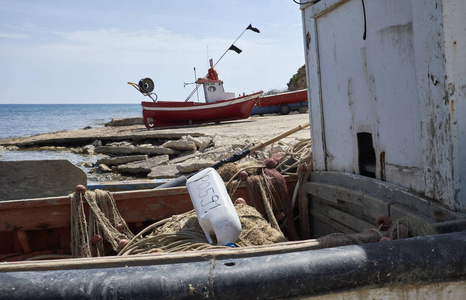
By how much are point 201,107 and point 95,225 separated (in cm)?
1749

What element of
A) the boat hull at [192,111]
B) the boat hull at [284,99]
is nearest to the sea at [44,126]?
the boat hull at [192,111]

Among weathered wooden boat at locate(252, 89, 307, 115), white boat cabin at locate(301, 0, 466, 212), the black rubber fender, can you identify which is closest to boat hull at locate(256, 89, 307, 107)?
weathered wooden boat at locate(252, 89, 307, 115)

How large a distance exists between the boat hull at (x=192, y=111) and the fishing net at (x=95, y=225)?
17280 mm

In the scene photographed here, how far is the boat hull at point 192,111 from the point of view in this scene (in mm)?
21094

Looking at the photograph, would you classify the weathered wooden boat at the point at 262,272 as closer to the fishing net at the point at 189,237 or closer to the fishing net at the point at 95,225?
the fishing net at the point at 189,237

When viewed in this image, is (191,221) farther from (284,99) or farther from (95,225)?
(284,99)

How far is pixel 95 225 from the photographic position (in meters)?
3.85

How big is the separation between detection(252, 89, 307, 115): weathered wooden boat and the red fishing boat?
327 cm

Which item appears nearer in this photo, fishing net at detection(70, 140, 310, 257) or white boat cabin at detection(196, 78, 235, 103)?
fishing net at detection(70, 140, 310, 257)

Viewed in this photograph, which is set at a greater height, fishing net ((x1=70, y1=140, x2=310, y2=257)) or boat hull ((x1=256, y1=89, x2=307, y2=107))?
boat hull ((x1=256, y1=89, x2=307, y2=107))

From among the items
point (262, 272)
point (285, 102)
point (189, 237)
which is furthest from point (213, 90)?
point (262, 272)

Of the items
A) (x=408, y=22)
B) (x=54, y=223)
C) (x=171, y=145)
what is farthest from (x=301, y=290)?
(x=171, y=145)

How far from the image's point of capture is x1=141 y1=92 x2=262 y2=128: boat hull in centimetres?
2109

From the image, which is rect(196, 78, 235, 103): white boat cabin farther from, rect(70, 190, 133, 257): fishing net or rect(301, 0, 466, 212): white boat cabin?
rect(70, 190, 133, 257): fishing net
